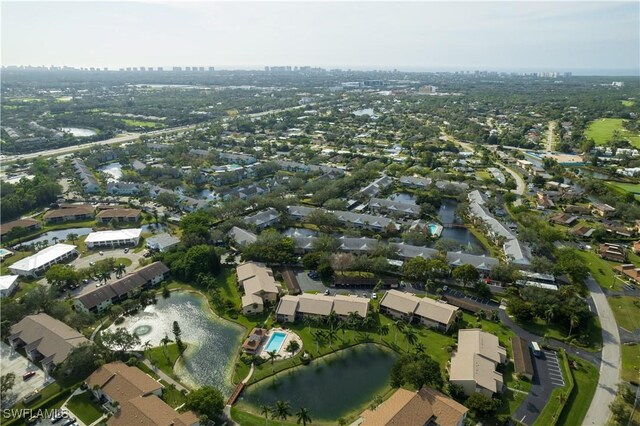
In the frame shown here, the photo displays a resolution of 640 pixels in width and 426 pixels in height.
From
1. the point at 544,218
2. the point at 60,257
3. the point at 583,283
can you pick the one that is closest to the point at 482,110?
the point at 544,218

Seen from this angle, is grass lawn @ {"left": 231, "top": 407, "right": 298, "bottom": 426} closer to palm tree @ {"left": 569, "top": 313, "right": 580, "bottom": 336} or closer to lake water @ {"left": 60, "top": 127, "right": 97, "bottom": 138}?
palm tree @ {"left": 569, "top": 313, "right": 580, "bottom": 336}

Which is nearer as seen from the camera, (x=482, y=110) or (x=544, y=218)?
(x=544, y=218)

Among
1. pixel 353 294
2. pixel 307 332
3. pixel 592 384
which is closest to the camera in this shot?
pixel 592 384

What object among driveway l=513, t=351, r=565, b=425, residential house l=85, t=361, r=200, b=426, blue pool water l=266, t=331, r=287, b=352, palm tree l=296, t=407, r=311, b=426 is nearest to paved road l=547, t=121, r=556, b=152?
driveway l=513, t=351, r=565, b=425

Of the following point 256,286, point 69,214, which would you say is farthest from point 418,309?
point 69,214

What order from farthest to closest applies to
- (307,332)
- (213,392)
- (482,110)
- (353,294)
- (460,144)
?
(482,110) → (460,144) → (353,294) → (307,332) → (213,392)

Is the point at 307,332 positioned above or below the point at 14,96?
below

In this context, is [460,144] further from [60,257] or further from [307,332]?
[60,257]

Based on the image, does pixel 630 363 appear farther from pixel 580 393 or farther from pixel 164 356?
pixel 164 356
